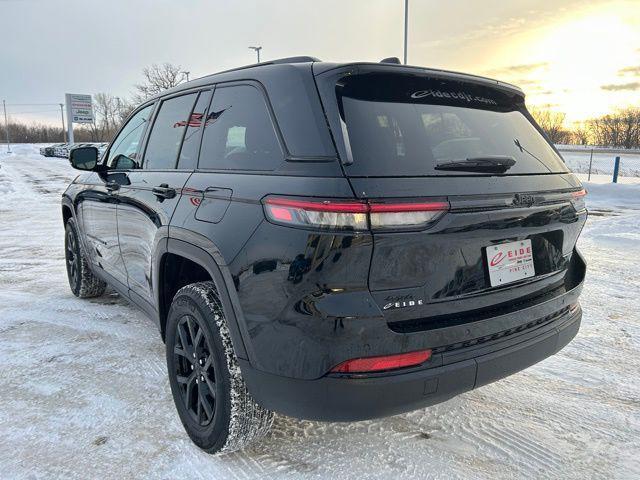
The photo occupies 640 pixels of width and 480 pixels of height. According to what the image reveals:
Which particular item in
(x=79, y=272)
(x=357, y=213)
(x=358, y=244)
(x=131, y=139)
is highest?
(x=131, y=139)

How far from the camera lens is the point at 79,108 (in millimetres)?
47031

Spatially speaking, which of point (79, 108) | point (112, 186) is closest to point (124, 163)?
point (112, 186)

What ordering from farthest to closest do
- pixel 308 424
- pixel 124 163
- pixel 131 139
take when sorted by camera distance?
pixel 131 139, pixel 124 163, pixel 308 424

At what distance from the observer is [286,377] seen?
6.10ft

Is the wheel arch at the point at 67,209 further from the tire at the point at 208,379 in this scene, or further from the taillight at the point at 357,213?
the taillight at the point at 357,213

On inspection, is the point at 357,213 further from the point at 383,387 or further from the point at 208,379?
the point at 208,379

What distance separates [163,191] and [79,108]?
167ft

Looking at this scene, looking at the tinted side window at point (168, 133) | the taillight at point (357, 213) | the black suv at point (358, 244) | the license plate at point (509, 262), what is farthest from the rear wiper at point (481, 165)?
the tinted side window at point (168, 133)

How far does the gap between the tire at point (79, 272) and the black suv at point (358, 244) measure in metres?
2.37

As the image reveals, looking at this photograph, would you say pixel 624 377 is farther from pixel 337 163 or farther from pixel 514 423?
pixel 337 163

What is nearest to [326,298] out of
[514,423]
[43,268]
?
[514,423]

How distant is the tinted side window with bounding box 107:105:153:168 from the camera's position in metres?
3.52

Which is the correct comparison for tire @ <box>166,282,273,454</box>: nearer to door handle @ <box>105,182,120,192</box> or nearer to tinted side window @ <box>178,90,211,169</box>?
tinted side window @ <box>178,90,211,169</box>

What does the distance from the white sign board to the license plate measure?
164 feet
